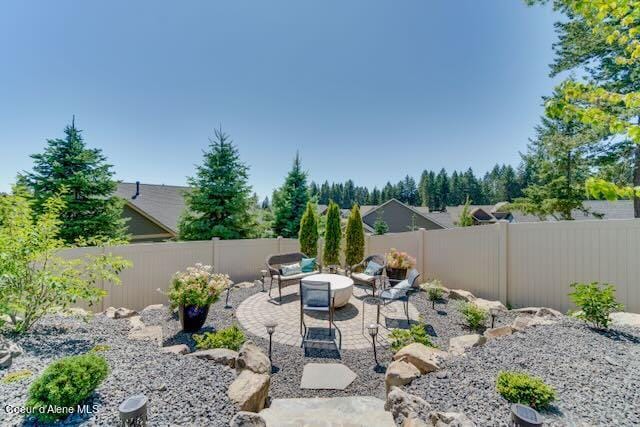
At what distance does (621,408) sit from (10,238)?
663cm

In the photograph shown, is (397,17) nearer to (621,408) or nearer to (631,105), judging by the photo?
(631,105)

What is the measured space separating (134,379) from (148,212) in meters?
13.3

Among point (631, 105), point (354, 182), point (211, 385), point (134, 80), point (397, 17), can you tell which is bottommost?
point (211, 385)

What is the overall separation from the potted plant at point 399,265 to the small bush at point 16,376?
678 centimetres

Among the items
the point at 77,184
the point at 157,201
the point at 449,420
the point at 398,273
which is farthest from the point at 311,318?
the point at 157,201

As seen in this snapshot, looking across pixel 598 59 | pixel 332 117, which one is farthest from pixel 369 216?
pixel 598 59

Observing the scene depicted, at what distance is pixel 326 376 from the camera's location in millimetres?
3553

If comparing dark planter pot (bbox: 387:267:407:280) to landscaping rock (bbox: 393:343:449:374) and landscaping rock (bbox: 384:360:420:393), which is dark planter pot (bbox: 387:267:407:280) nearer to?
landscaping rock (bbox: 393:343:449:374)

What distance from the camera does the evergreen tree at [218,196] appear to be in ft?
33.7

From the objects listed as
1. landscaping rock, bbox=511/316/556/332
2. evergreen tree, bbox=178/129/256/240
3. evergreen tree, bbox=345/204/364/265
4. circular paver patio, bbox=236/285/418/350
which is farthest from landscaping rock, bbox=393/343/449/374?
evergreen tree, bbox=178/129/256/240

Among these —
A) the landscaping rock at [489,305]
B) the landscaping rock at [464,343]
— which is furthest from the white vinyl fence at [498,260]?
the landscaping rock at [464,343]

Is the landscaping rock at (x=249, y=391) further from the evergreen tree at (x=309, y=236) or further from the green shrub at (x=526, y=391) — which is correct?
the evergreen tree at (x=309, y=236)

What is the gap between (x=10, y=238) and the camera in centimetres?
324

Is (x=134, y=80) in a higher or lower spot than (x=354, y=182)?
lower
